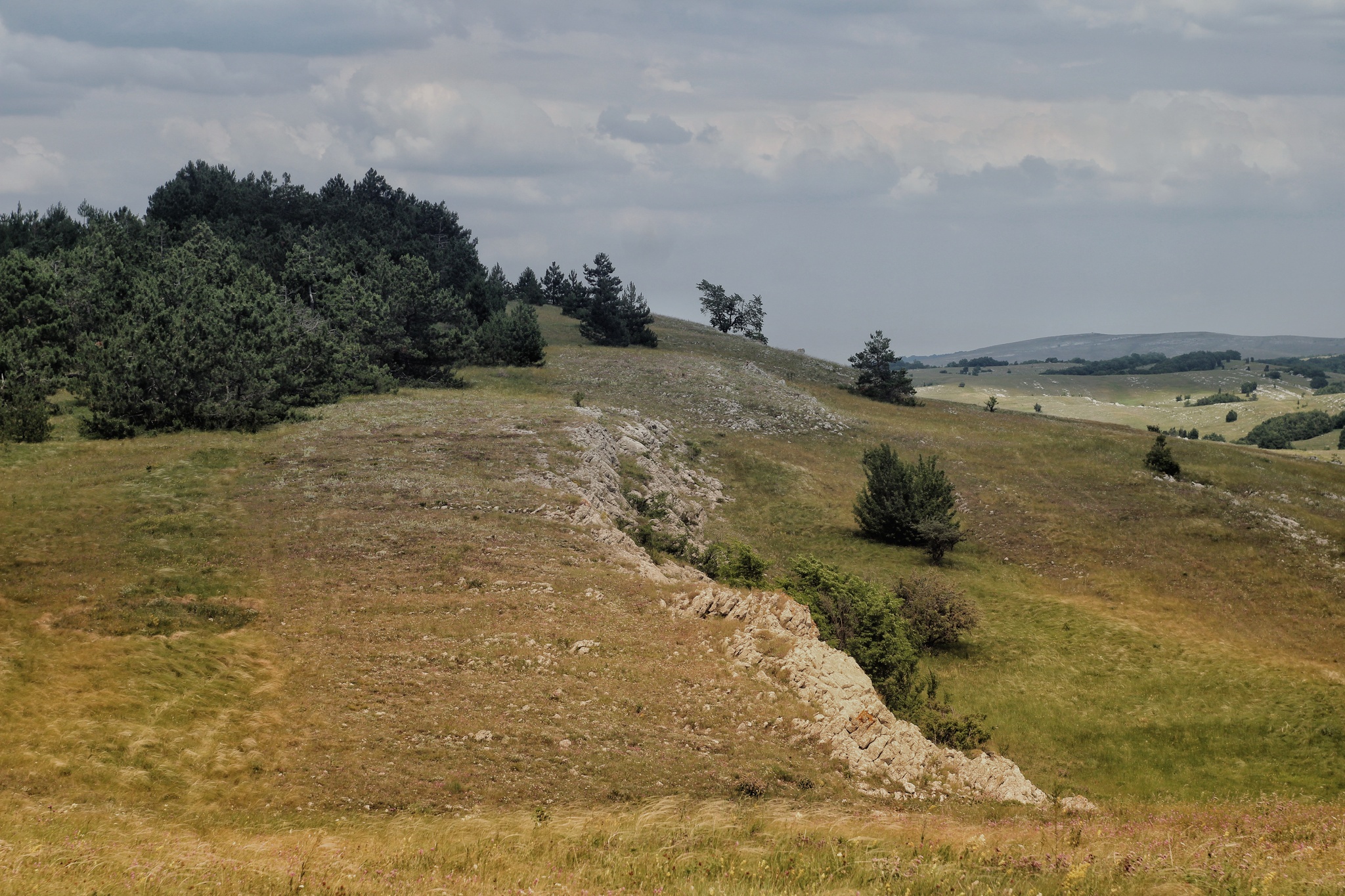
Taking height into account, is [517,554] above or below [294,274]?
below

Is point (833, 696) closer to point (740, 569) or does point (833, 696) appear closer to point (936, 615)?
point (740, 569)

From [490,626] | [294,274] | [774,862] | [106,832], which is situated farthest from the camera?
[294,274]

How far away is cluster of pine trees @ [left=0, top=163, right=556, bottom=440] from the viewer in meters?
45.9

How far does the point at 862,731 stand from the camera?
20047 millimetres

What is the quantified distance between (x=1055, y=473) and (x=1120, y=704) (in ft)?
114

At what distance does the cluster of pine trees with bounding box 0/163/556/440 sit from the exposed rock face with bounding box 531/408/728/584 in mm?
20220

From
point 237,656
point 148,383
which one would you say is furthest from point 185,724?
point 148,383

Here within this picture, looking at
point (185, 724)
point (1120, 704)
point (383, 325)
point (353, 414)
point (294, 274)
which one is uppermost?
point (294, 274)

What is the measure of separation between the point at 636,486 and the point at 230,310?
3146cm

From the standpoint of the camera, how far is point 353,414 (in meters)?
52.3

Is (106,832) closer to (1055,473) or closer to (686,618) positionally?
(686,618)

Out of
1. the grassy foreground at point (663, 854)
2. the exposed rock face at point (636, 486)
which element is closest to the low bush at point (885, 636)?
the exposed rock face at point (636, 486)

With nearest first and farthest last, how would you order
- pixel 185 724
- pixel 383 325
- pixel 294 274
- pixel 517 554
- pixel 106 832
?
pixel 106 832, pixel 185 724, pixel 517 554, pixel 383 325, pixel 294 274

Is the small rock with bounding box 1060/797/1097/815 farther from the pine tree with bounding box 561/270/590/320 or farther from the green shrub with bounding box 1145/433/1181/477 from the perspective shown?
the pine tree with bounding box 561/270/590/320
